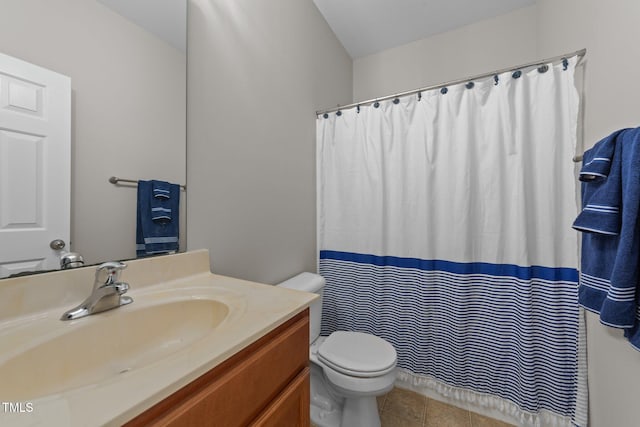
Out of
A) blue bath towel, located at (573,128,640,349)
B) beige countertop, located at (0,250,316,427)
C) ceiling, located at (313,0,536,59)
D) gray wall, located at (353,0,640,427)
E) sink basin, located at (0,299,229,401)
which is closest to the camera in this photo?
beige countertop, located at (0,250,316,427)

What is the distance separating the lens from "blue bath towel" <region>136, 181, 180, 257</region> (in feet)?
2.83

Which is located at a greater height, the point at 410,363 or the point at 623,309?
the point at 623,309

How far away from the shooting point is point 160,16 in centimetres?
90

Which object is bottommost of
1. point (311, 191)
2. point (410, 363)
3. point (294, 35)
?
point (410, 363)

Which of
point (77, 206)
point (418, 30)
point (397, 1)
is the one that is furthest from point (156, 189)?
point (418, 30)

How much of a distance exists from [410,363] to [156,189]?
1.71m

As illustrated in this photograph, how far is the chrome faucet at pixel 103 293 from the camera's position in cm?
65

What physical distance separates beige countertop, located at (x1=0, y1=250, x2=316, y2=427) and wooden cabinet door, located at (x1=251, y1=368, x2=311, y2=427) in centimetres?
21

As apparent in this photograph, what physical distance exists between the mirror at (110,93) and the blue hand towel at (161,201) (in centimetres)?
3

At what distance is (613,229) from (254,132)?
1.46 metres

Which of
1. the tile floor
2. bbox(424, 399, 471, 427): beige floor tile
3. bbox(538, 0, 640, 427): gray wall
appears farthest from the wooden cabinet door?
bbox(538, 0, 640, 427): gray wall

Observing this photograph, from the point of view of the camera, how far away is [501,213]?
137 cm

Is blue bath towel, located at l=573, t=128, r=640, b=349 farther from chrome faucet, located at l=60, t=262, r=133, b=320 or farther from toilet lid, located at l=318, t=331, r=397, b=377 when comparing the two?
chrome faucet, located at l=60, t=262, r=133, b=320

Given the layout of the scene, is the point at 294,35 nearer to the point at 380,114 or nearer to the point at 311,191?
the point at 380,114
